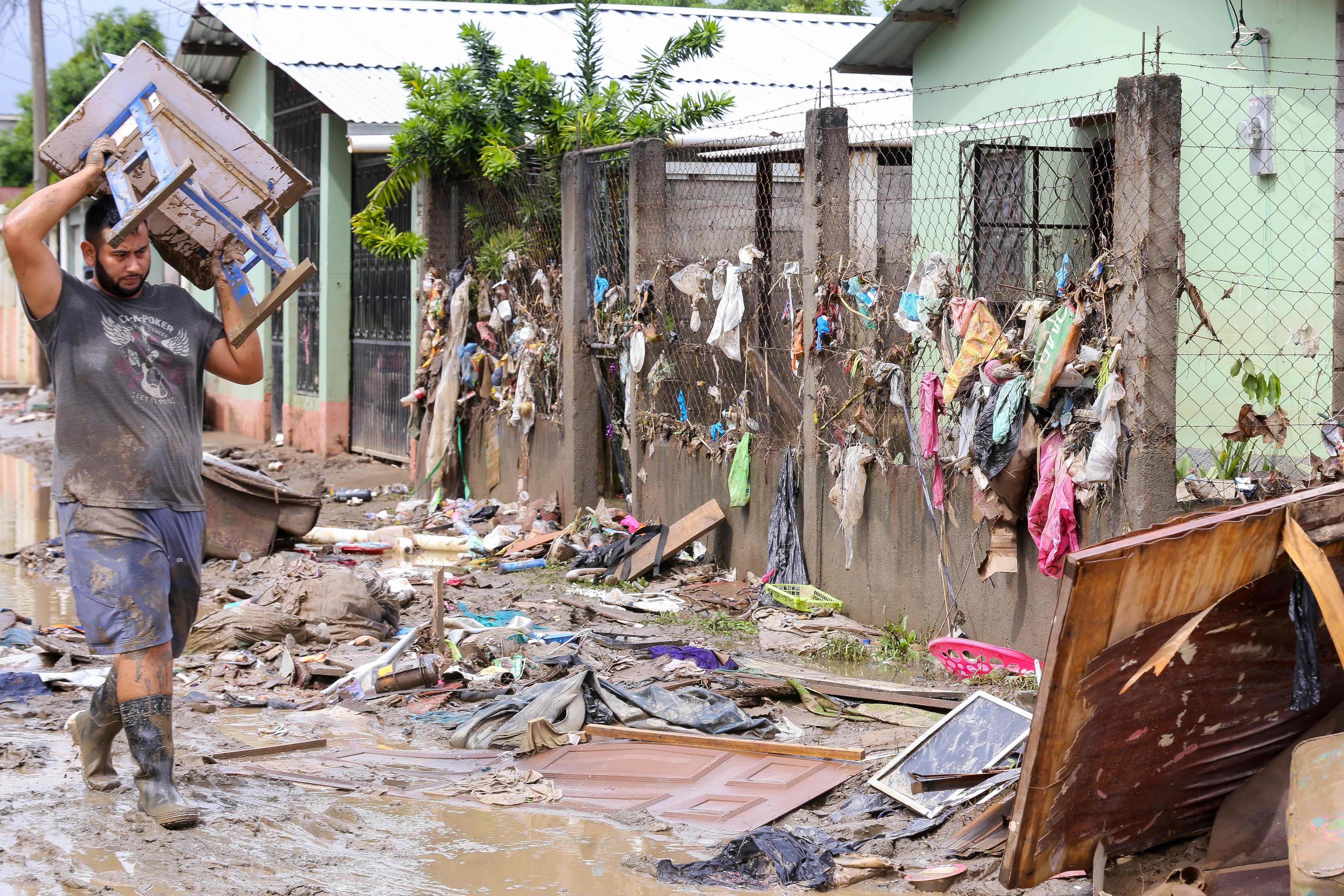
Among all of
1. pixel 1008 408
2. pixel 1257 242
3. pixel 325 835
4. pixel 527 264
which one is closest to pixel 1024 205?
pixel 1257 242

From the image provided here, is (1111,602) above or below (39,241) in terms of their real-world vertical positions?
below

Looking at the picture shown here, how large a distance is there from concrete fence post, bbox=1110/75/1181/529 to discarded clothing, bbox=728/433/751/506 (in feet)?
10.4

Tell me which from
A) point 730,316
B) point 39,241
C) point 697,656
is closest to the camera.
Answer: point 39,241

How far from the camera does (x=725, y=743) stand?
532 cm

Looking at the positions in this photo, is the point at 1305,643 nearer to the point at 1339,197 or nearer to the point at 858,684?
the point at 858,684

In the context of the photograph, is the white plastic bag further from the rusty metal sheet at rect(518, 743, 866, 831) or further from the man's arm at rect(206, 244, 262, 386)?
the man's arm at rect(206, 244, 262, 386)

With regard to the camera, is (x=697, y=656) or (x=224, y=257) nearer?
(x=224, y=257)

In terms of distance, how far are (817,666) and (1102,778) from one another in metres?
3.15

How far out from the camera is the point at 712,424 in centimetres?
906

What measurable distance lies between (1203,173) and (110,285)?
791cm

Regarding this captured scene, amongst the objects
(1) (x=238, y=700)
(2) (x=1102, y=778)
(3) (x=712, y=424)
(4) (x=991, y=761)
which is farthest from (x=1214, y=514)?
(3) (x=712, y=424)

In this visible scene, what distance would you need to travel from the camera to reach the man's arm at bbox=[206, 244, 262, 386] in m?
4.50

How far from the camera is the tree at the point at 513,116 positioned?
1145 cm

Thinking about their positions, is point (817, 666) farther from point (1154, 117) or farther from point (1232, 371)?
point (1154, 117)
